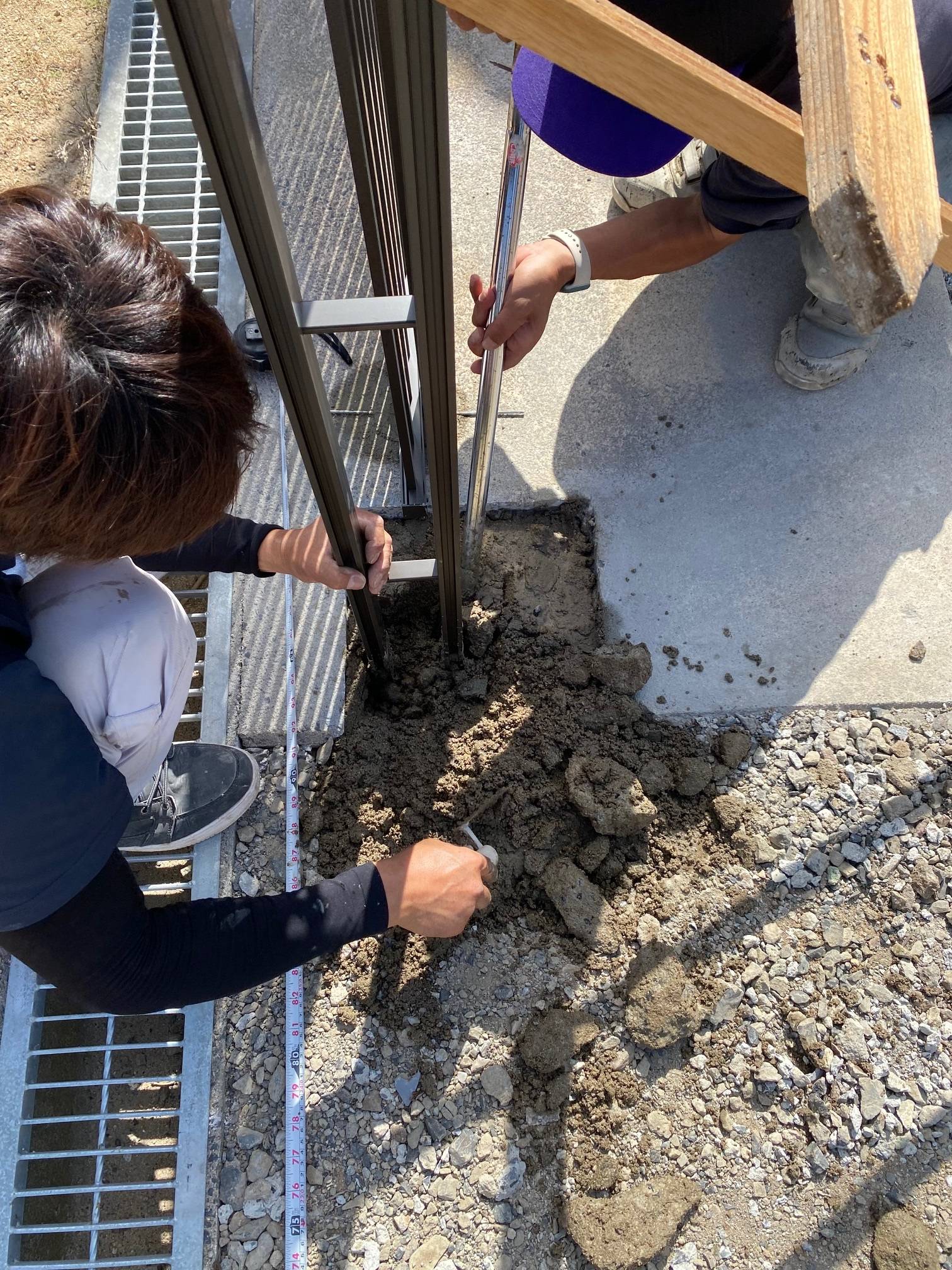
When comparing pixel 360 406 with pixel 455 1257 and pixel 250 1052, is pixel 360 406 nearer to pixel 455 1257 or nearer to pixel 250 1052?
pixel 250 1052

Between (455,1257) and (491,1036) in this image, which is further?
(491,1036)

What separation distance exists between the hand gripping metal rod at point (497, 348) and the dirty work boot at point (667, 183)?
753mm

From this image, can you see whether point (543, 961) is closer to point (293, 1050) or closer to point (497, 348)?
point (293, 1050)

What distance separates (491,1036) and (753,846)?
28.9 inches

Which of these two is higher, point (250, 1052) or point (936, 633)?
point (936, 633)

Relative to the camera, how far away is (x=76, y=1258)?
5.90 feet

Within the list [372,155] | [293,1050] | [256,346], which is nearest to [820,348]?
[372,155]

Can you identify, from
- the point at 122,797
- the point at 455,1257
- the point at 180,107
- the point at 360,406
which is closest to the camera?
the point at 122,797

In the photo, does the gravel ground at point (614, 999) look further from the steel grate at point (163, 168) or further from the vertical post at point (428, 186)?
the steel grate at point (163, 168)

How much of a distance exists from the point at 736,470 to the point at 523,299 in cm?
83

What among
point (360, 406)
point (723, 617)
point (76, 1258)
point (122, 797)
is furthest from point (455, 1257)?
point (360, 406)

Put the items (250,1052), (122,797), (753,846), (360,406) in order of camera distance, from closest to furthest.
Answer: (122,797), (250,1052), (753,846), (360,406)

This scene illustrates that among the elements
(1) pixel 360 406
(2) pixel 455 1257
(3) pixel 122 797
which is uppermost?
(3) pixel 122 797

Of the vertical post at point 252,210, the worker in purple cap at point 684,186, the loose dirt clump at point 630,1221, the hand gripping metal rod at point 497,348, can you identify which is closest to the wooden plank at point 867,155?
the vertical post at point 252,210
